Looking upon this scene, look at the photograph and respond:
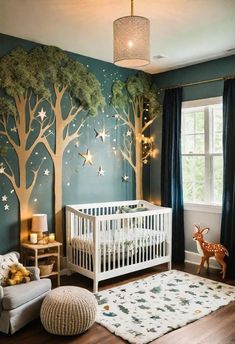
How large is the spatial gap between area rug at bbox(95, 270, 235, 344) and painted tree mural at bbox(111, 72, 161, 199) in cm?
167

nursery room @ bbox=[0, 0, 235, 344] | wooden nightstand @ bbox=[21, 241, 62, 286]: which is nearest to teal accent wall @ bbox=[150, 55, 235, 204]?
nursery room @ bbox=[0, 0, 235, 344]

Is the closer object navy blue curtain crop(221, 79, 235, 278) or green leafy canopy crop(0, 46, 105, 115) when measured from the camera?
green leafy canopy crop(0, 46, 105, 115)

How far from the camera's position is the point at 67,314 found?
2.81 m

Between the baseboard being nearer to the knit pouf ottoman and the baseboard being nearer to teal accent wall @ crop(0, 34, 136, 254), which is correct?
teal accent wall @ crop(0, 34, 136, 254)

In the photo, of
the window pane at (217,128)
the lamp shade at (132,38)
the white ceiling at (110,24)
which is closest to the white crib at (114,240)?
the window pane at (217,128)

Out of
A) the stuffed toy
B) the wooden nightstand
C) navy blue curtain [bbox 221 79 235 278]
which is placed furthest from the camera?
navy blue curtain [bbox 221 79 235 278]

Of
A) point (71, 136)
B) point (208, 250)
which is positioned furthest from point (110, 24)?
point (208, 250)

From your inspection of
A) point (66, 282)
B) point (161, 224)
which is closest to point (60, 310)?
point (66, 282)

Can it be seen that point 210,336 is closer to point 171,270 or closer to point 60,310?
point 60,310

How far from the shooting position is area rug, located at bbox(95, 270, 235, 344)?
297cm

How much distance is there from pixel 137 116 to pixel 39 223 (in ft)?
7.47

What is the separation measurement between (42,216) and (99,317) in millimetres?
1327

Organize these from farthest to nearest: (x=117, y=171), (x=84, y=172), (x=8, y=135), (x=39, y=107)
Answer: (x=117, y=171) < (x=84, y=172) < (x=39, y=107) < (x=8, y=135)

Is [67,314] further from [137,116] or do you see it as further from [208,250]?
[137,116]
